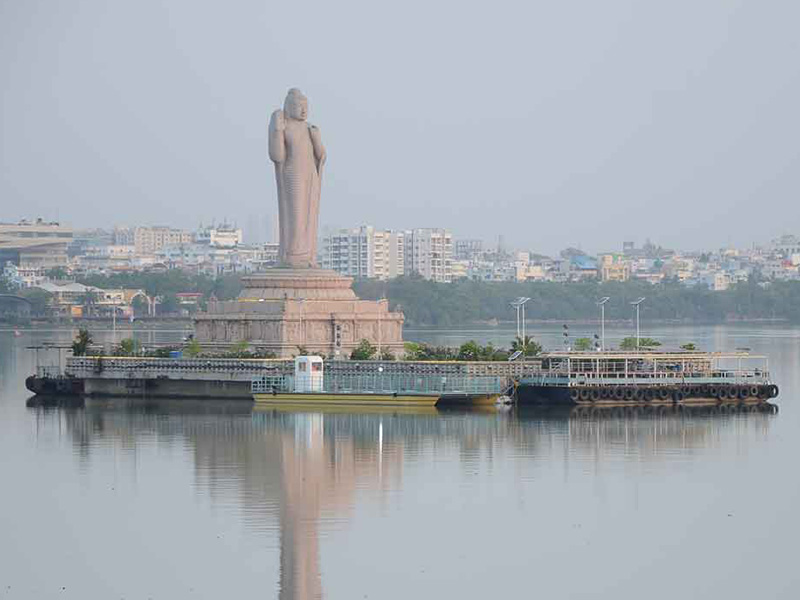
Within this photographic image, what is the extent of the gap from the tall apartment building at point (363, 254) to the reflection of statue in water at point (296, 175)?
102627 millimetres

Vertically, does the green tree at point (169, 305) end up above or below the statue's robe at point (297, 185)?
below

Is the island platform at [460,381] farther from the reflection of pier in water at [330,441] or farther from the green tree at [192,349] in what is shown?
the green tree at [192,349]

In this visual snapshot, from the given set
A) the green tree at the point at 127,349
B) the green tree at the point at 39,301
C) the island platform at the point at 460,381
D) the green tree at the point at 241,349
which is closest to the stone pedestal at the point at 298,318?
the green tree at the point at 241,349

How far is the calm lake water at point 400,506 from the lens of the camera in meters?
24.5

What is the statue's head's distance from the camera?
171 feet

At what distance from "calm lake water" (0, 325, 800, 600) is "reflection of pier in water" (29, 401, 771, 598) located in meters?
0.07

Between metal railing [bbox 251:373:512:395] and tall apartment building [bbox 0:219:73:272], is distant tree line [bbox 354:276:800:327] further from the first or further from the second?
metal railing [bbox 251:373:512:395]

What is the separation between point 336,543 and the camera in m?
26.3

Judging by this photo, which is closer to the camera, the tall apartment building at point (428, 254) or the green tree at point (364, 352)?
the green tree at point (364, 352)

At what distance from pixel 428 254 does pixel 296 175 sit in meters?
115

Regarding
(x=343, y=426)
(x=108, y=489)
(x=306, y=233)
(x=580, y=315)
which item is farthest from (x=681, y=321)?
(x=108, y=489)

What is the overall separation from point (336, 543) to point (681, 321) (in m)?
109

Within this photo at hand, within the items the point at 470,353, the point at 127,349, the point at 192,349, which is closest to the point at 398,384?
the point at 470,353

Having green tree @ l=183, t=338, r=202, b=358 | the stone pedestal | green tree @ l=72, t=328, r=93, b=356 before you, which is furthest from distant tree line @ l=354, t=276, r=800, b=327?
green tree @ l=183, t=338, r=202, b=358
